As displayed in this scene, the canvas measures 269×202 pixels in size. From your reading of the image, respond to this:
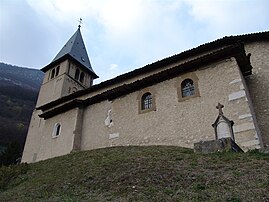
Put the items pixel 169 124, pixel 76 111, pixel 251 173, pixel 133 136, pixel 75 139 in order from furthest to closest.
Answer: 1. pixel 76 111
2. pixel 75 139
3. pixel 133 136
4. pixel 169 124
5. pixel 251 173

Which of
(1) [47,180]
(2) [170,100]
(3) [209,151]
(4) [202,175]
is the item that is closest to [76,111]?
(2) [170,100]

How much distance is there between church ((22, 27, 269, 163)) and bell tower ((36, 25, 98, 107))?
7.38 m

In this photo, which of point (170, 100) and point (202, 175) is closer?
point (202, 175)

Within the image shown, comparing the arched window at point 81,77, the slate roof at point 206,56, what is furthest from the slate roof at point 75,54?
the slate roof at point 206,56

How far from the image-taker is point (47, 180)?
30.4ft

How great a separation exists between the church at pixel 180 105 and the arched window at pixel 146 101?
0.05 metres

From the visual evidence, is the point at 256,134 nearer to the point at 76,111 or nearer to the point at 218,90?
the point at 218,90

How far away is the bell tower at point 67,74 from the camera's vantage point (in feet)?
86.2

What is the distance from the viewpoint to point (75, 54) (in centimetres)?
2917

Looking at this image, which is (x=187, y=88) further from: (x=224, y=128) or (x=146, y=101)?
(x=224, y=128)

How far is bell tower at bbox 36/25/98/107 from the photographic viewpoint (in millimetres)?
26281

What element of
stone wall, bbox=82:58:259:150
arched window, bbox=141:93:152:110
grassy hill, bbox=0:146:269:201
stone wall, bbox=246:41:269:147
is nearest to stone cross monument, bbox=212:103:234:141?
stone wall, bbox=82:58:259:150

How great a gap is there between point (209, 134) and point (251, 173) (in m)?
4.96

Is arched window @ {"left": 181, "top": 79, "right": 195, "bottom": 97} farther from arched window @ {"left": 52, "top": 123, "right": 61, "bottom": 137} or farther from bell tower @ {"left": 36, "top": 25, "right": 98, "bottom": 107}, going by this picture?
bell tower @ {"left": 36, "top": 25, "right": 98, "bottom": 107}
